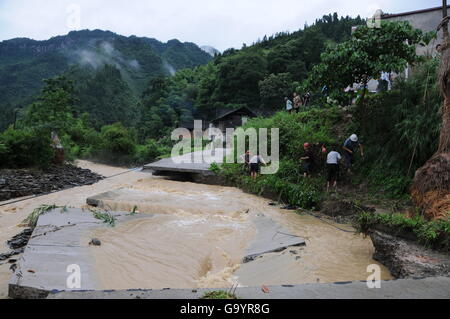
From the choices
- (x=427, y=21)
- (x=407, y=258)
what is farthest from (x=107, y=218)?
(x=427, y=21)

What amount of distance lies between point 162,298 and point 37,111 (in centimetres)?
Result: 3325

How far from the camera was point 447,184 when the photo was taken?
6.37 metres

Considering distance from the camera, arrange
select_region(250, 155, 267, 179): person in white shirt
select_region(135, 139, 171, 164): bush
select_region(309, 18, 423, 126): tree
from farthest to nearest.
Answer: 1. select_region(135, 139, 171, 164): bush
2. select_region(250, 155, 267, 179): person in white shirt
3. select_region(309, 18, 423, 126): tree

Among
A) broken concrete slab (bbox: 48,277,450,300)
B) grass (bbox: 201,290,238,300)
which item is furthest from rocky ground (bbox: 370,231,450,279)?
grass (bbox: 201,290,238,300)

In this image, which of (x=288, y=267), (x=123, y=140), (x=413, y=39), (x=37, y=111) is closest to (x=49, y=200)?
(x=288, y=267)

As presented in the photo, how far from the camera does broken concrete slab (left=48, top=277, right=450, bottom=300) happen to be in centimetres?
295

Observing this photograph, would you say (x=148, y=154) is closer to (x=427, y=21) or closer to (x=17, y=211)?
(x=17, y=211)

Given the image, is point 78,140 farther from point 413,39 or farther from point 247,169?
point 413,39

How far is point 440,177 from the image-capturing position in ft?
21.3

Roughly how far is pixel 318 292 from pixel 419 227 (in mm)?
3401

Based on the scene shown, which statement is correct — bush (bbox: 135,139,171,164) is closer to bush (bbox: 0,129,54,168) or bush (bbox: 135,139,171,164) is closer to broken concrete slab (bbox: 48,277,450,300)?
bush (bbox: 0,129,54,168)

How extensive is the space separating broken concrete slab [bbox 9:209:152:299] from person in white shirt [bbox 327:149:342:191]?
21.3 feet

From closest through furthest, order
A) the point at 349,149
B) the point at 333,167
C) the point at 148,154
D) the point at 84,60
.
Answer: the point at 333,167 → the point at 349,149 → the point at 148,154 → the point at 84,60

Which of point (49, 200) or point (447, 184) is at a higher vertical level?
point (447, 184)
